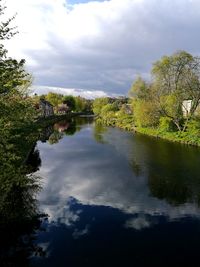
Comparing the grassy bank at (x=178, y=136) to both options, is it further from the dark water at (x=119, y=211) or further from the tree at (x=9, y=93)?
the tree at (x=9, y=93)

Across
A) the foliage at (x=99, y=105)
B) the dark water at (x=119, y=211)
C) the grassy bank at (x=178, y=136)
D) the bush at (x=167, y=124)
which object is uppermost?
the foliage at (x=99, y=105)

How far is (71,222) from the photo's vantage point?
Answer: 2134 centimetres

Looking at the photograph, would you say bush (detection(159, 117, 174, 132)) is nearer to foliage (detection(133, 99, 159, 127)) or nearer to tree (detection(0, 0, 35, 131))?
foliage (detection(133, 99, 159, 127))

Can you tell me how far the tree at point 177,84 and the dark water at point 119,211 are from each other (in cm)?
2315

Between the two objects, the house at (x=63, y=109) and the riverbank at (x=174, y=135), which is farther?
the house at (x=63, y=109)

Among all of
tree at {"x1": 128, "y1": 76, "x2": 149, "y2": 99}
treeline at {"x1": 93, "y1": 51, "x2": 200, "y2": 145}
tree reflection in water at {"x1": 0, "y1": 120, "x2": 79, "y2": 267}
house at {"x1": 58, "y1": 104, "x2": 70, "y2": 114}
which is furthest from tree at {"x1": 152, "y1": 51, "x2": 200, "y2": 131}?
house at {"x1": 58, "y1": 104, "x2": 70, "y2": 114}

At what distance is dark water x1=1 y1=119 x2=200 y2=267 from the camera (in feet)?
56.0

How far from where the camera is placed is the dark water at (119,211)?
56.0ft

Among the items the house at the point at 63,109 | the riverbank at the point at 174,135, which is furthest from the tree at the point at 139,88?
the house at the point at 63,109

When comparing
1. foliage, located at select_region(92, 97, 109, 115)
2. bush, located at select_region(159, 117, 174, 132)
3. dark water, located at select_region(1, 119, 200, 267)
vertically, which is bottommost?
dark water, located at select_region(1, 119, 200, 267)

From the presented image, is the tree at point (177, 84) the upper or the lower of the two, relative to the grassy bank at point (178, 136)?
upper

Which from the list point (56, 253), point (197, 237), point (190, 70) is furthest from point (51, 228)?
point (190, 70)

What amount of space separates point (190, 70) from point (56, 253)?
56709 millimetres

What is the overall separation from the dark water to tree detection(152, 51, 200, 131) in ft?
75.9
